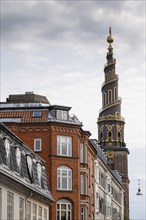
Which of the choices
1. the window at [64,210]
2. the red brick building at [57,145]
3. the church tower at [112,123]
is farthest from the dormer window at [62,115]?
the church tower at [112,123]

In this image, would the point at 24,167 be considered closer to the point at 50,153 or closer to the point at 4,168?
the point at 4,168

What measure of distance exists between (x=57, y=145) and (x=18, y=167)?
29.0m

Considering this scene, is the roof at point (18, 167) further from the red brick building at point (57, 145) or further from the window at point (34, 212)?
the red brick building at point (57, 145)

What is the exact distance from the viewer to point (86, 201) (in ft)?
232

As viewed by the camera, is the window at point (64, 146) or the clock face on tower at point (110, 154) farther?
the clock face on tower at point (110, 154)

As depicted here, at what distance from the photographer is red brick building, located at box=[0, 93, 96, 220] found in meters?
67.1

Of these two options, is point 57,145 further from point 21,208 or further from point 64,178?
point 21,208

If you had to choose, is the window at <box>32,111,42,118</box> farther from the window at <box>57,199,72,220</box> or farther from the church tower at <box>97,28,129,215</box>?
the church tower at <box>97,28,129,215</box>

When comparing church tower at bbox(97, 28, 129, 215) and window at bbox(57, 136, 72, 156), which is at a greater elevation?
church tower at bbox(97, 28, 129, 215)

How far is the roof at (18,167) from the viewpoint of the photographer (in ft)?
116

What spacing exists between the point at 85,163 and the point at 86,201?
4091 millimetres

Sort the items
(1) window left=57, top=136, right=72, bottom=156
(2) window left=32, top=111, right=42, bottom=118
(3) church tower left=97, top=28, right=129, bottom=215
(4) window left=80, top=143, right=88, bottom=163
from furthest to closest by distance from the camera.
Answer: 1. (3) church tower left=97, top=28, right=129, bottom=215
2. (4) window left=80, top=143, right=88, bottom=163
3. (2) window left=32, top=111, right=42, bottom=118
4. (1) window left=57, top=136, right=72, bottom=156

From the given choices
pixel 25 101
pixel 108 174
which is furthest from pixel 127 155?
pixel 25 101

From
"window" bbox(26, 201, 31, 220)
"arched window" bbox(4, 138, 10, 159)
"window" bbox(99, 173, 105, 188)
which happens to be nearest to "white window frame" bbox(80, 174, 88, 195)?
"window" bbox(99, 173, 105, 188)
